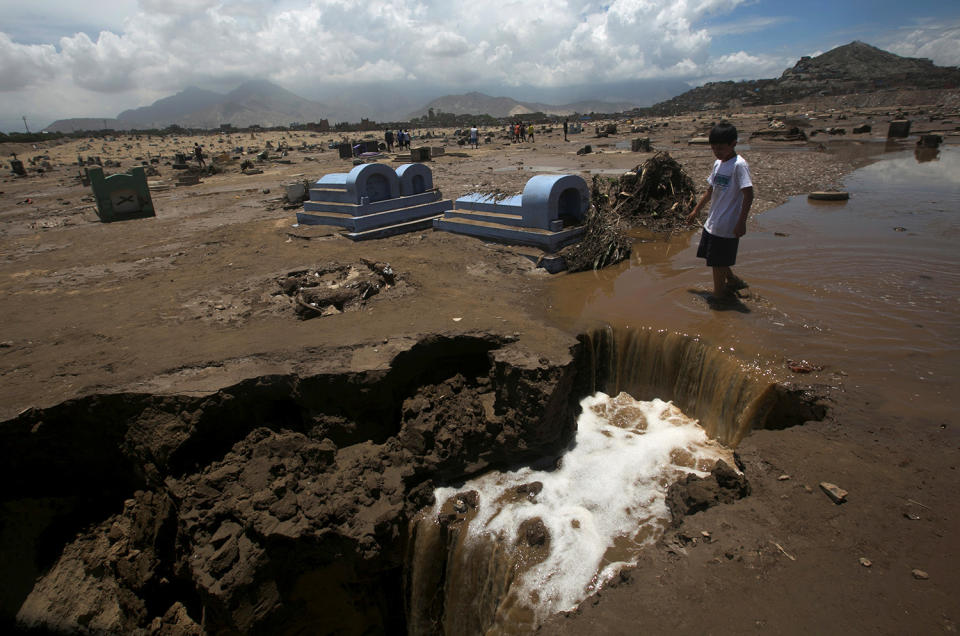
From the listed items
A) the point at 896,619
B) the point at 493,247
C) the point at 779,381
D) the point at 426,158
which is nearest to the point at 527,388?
the point at 779,381

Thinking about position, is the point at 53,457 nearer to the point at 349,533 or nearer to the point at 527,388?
the point at 349,533

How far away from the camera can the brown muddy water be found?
15.3 ft

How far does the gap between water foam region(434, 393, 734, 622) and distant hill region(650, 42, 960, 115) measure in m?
65.4

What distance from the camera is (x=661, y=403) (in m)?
5.60

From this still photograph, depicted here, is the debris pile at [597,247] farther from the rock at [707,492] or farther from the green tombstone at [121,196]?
the green tombstone at [121,196]

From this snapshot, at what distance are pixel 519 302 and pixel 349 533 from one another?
3762mm

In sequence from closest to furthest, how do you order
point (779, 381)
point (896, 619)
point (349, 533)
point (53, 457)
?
point (896, 619)
point (349, 533)
point (779, 381)
point (53, 457)

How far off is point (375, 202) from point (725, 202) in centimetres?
783

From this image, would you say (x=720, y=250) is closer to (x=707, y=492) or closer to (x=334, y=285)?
(x=707, y=492)

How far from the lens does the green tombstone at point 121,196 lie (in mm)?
14234

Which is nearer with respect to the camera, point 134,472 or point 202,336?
point 134,472

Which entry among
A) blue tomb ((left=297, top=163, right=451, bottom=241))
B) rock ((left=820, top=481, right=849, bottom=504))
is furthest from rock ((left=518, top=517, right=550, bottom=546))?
blue tomb ((left=297, top=163, right=451, bottom=241))

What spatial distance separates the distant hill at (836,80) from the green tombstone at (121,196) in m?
67.8

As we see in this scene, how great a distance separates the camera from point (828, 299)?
6.17 m
